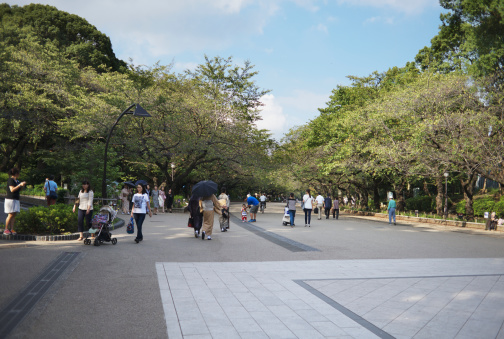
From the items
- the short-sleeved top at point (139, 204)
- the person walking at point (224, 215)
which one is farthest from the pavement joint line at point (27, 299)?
the person walking at point (224, 215)

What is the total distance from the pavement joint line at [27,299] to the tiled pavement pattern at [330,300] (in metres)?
1.63

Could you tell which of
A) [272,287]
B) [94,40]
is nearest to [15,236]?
[272,287]

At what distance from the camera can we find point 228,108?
30.0 meters

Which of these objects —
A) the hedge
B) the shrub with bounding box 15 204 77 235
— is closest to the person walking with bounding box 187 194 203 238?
the shrub with bounding box 15 204 77 235

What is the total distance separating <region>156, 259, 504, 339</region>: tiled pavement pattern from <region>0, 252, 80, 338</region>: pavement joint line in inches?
64.0

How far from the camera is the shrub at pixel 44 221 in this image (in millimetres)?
11312

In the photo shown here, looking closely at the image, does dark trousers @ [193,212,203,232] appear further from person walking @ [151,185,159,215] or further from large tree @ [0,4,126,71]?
large tree @ [0,4,126,71]

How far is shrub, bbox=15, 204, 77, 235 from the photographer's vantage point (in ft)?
37.1

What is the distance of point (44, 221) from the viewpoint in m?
11.4

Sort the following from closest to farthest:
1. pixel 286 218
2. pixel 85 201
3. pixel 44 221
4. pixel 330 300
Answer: pixel 330 300 → pixel 85 201 → pixel 44 221 → pixel 286 218

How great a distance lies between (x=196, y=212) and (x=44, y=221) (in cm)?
445

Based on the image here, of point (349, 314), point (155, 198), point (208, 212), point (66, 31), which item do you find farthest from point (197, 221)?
point (66, 31)

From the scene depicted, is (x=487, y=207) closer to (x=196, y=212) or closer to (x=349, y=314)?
(x=196, y=212)

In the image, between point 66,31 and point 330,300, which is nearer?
point 330,300
